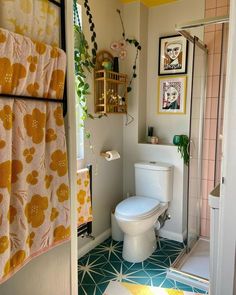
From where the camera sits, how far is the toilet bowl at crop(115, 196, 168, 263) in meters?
2.21

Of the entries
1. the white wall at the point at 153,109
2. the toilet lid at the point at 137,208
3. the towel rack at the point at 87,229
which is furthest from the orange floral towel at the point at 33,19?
the white wall at the point at 153,109

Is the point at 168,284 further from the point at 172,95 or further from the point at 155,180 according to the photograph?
the point at 172,95

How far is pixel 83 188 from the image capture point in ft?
7.16

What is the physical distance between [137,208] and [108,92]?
1111 mm

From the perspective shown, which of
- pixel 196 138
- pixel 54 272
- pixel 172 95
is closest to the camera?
pixel 54 272

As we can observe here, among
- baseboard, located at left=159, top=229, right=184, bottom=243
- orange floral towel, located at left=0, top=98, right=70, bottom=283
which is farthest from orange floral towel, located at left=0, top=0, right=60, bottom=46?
baseboard, located at left=159, top=229, right=184, bottom=243

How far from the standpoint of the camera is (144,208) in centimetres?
230

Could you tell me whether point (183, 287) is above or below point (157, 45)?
below

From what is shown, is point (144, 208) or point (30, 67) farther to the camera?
point (144, 208)

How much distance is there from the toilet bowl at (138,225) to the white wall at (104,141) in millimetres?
305

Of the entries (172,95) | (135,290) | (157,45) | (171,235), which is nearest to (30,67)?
(135,290)

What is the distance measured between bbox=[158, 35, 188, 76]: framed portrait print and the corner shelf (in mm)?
445

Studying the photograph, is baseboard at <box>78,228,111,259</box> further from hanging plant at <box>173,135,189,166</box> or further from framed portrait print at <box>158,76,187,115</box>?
framed portrait print at <box>158,76,187,115</box>

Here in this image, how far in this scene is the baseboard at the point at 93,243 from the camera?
239 cm
